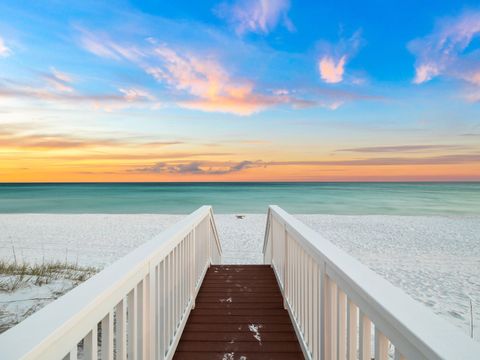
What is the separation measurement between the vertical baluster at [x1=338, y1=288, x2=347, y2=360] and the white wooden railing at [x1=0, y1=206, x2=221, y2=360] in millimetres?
1041

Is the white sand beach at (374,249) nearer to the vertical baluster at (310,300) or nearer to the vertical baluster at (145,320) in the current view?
the vertical baluster at (145,320)

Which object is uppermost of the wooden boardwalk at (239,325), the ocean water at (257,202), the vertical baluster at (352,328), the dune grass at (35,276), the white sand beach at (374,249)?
the vertical baluster at (352,328)

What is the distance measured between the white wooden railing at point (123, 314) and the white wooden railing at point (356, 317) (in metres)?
0.99

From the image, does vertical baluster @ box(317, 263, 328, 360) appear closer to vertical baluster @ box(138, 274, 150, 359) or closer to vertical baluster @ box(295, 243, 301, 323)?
vertical baluster @ box(295, 243, 301, 323)

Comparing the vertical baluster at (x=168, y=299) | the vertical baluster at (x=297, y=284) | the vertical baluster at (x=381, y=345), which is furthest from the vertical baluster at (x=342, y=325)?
the vertical baluster at (x=168, y=299)

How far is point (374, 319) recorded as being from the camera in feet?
3.61

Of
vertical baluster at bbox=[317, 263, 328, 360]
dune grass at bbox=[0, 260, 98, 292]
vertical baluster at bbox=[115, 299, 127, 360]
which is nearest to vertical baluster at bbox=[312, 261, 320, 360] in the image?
vertical baluster at bbox=[317, 263, 328, 360]

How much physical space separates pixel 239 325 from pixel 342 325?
1.76 m

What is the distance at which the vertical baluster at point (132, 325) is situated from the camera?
157cm

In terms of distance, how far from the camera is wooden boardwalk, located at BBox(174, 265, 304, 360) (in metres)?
2.59

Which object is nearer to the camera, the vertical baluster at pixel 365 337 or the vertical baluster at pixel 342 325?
the vertical baluster at pixel 365 337

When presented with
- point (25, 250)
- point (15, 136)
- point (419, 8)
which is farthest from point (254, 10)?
point (15, 136)

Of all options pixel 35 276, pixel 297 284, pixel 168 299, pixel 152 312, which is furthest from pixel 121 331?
pixel 35 276

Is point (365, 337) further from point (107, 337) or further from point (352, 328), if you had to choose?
point (107, 337)
